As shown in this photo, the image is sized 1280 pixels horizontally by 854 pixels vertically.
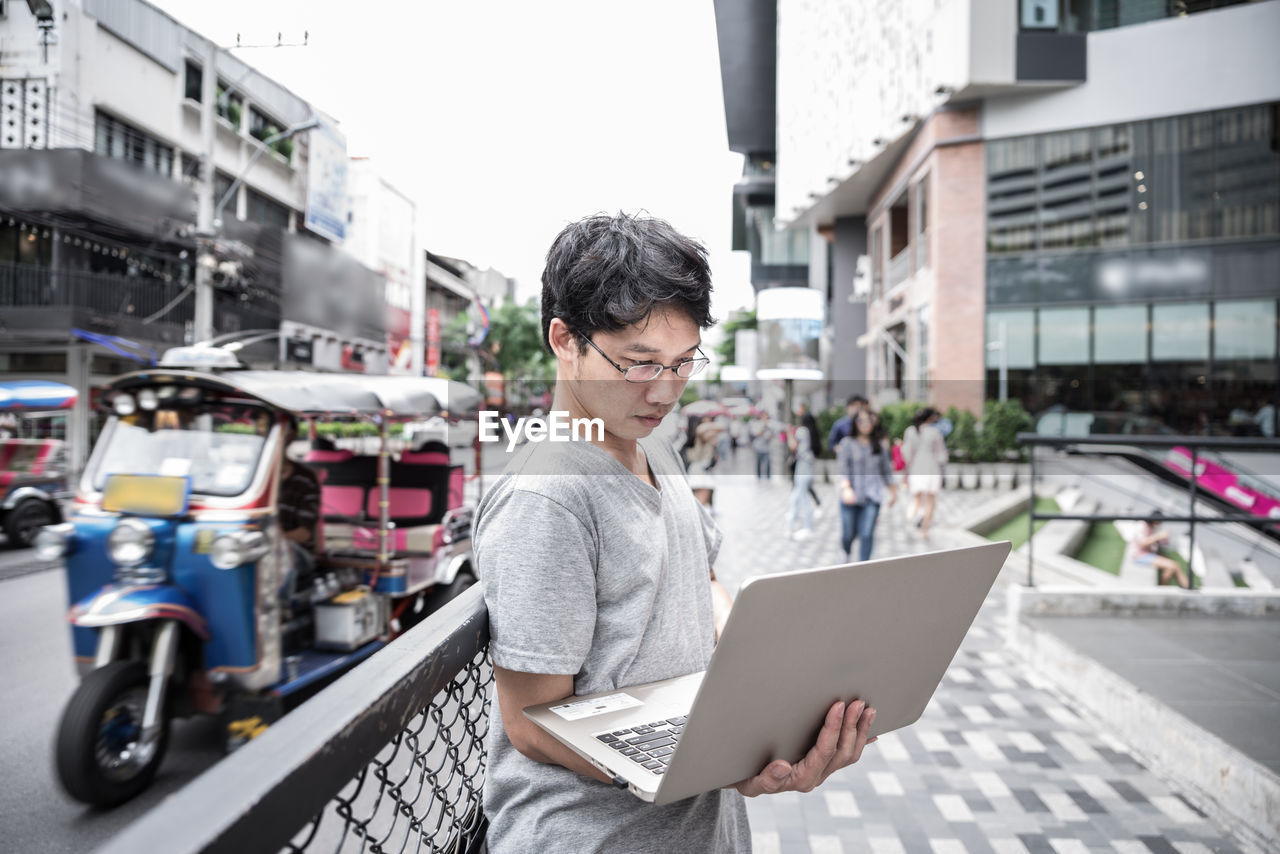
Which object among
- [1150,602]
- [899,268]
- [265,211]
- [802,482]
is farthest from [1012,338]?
[265,211]

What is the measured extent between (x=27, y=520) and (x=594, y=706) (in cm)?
986

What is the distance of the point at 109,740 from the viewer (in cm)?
317

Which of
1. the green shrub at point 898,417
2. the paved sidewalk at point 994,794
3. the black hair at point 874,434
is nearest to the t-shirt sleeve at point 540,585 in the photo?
the paved sidewalk at point 994,794

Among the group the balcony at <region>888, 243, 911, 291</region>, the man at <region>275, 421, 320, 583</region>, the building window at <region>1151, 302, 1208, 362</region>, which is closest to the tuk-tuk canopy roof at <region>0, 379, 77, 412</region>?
the man at <region>275, 421, 320, 583</region>

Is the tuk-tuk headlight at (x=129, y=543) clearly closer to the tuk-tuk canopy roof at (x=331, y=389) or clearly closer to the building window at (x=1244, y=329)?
the tuk-tuk canopy roof at (x=331, y=389)

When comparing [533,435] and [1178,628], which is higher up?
[533,435]

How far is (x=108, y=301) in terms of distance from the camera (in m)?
13.5

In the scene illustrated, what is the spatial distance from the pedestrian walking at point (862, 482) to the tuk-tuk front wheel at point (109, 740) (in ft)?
17.8

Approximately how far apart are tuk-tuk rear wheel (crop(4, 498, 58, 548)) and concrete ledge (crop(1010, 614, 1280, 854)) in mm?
9741

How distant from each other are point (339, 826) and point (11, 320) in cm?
993

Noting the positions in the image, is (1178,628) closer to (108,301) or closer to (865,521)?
(865,521)

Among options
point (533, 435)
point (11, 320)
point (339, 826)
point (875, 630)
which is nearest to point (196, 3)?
point (533, 435)

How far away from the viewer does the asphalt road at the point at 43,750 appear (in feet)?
9.96

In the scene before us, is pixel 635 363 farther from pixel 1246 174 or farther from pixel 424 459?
pixel 1246 174
